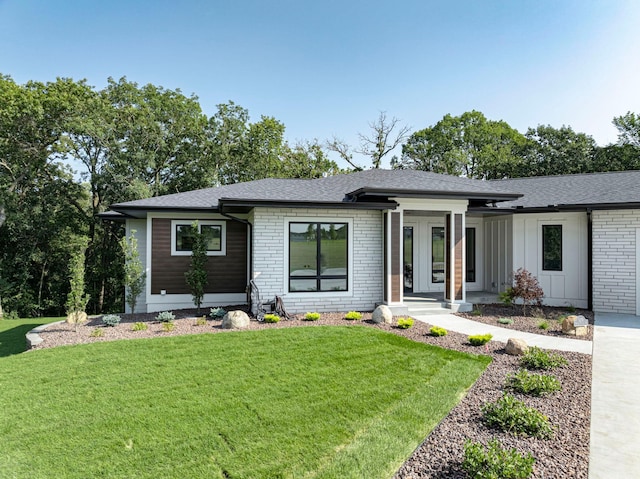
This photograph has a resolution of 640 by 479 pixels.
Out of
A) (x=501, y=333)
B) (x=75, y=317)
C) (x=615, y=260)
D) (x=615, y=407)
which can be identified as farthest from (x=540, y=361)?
(x=75, y=317)

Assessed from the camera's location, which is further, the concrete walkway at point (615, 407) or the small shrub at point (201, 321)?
the small shrub at point (201, 321)

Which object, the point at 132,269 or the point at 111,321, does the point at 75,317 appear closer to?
the point at 111,321

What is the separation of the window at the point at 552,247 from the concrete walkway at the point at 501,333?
4.13 metres

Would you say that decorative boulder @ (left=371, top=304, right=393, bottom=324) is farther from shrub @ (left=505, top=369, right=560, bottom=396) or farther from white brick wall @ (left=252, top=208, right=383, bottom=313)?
shrub @ (left=505, top=369, right=560, bottom=396)

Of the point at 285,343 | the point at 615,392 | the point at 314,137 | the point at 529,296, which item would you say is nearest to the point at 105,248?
the point at 314,137

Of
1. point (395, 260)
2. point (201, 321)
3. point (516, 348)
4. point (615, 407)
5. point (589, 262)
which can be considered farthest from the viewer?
point (589, 262)

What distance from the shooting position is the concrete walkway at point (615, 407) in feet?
10.6

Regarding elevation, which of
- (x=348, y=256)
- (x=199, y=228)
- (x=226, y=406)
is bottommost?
(x=226, y=406)

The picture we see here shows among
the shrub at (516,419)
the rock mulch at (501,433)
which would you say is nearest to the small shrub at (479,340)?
the rock mulch at (501,433)

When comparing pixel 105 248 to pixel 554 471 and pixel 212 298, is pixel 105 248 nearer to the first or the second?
pixel 212 298

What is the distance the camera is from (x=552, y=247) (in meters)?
11.4

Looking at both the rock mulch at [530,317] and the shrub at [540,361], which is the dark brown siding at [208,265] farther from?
the shrub at [540,361]

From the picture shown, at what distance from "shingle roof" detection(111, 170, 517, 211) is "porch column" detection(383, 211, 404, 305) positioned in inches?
35.5

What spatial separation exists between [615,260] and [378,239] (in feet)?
21.0
